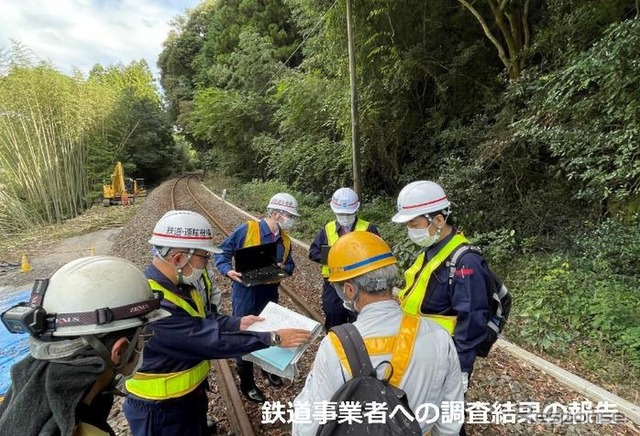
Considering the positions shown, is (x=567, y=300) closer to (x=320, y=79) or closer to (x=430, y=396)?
(x=430, y=396)

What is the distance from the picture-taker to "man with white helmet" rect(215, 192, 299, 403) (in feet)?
11.8

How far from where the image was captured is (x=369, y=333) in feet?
4.76

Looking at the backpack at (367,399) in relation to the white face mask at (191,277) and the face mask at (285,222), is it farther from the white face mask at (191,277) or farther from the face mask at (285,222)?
the face mask at (285,222)

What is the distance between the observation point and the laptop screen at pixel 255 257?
348 cm

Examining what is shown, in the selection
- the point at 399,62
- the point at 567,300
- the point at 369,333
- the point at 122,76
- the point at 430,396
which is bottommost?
the point at 567,300

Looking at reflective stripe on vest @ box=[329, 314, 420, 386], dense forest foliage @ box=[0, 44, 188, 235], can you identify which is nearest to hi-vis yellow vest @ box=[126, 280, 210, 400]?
reflective stripe on vest @ box=[329, 314, 420, 386]

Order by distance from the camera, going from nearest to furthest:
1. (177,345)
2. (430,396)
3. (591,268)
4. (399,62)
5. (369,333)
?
(369,333) < (430,396) < (177,345) < (591,268) < (399,62)

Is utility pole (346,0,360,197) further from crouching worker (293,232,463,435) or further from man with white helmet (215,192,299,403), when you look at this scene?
crouching worker (293,232,463,435)

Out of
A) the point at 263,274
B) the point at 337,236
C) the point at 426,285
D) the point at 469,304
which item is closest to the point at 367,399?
the point at 469,304

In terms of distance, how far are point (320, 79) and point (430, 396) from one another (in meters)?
12.6

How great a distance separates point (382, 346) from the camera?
1442 millimetres

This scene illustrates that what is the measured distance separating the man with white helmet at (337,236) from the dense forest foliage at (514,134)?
8.77 ft

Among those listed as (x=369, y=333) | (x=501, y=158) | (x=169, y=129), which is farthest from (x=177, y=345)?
(x=169, y=129)

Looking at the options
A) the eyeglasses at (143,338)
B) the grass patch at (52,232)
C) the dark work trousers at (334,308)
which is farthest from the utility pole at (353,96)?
the grass patch at (52,232)
